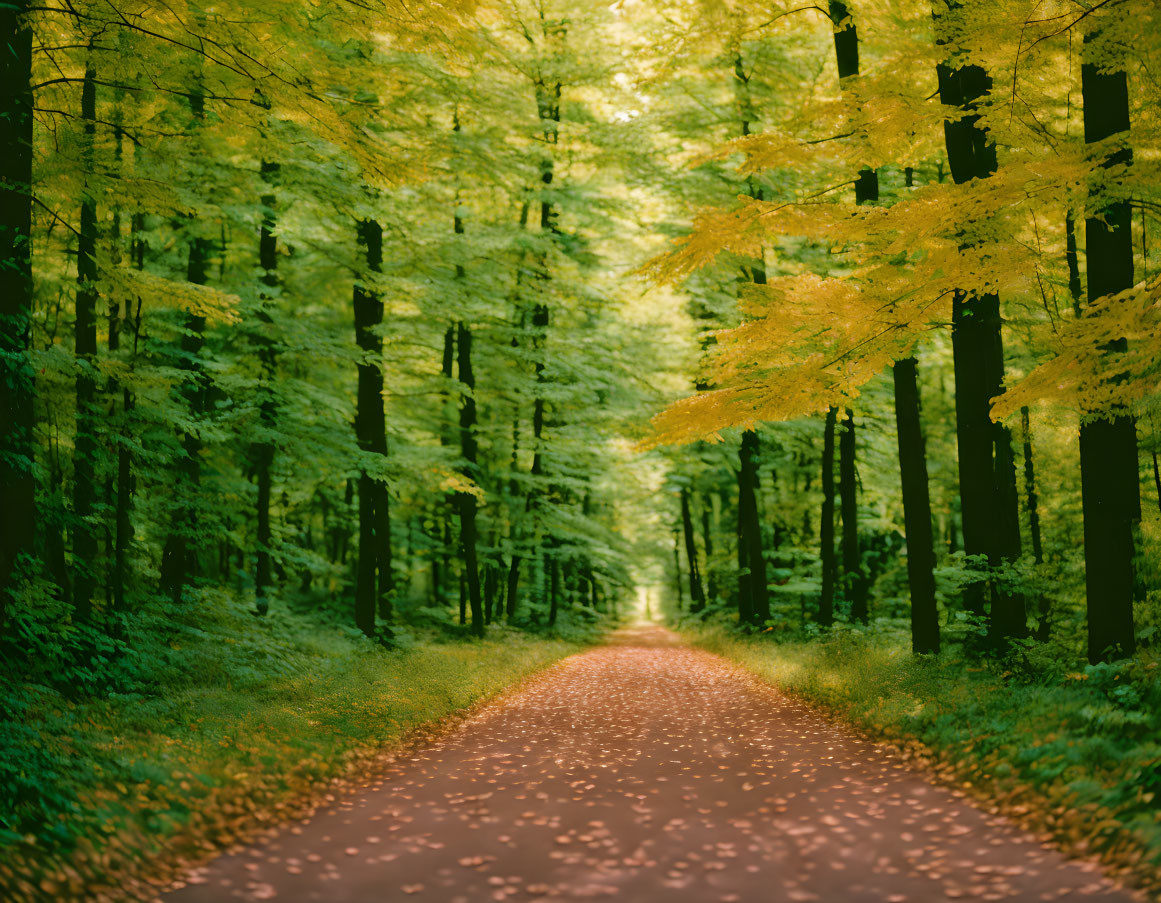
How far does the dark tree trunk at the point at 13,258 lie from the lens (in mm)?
6195

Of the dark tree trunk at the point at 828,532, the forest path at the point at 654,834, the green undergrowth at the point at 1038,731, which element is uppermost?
the dark tree trunk at the point at 828,532

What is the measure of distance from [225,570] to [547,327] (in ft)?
36.7

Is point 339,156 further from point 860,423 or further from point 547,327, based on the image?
point 860,423

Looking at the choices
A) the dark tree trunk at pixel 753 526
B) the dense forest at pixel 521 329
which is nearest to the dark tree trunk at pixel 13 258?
the dense forest at pixel 521 329

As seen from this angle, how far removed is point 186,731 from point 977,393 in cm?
1015

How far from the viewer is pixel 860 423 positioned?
18.1 metres

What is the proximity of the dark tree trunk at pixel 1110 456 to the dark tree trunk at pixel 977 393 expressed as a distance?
191 centimetres

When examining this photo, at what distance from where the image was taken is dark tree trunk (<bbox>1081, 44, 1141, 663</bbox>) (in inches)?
271

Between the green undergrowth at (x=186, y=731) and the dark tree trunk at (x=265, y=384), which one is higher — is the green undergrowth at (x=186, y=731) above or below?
below

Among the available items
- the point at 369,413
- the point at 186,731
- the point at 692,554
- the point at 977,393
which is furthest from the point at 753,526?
the point at 186,731

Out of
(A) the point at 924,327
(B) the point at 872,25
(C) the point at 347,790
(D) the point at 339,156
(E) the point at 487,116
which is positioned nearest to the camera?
(C) the point at 347,790

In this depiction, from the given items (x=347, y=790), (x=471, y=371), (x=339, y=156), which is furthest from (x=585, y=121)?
(x=347, y=790)

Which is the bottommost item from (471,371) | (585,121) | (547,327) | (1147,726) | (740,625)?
(740,625)

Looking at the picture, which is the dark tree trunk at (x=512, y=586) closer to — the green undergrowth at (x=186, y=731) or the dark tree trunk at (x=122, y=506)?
the green undergrowth at (x=186, y=731)
